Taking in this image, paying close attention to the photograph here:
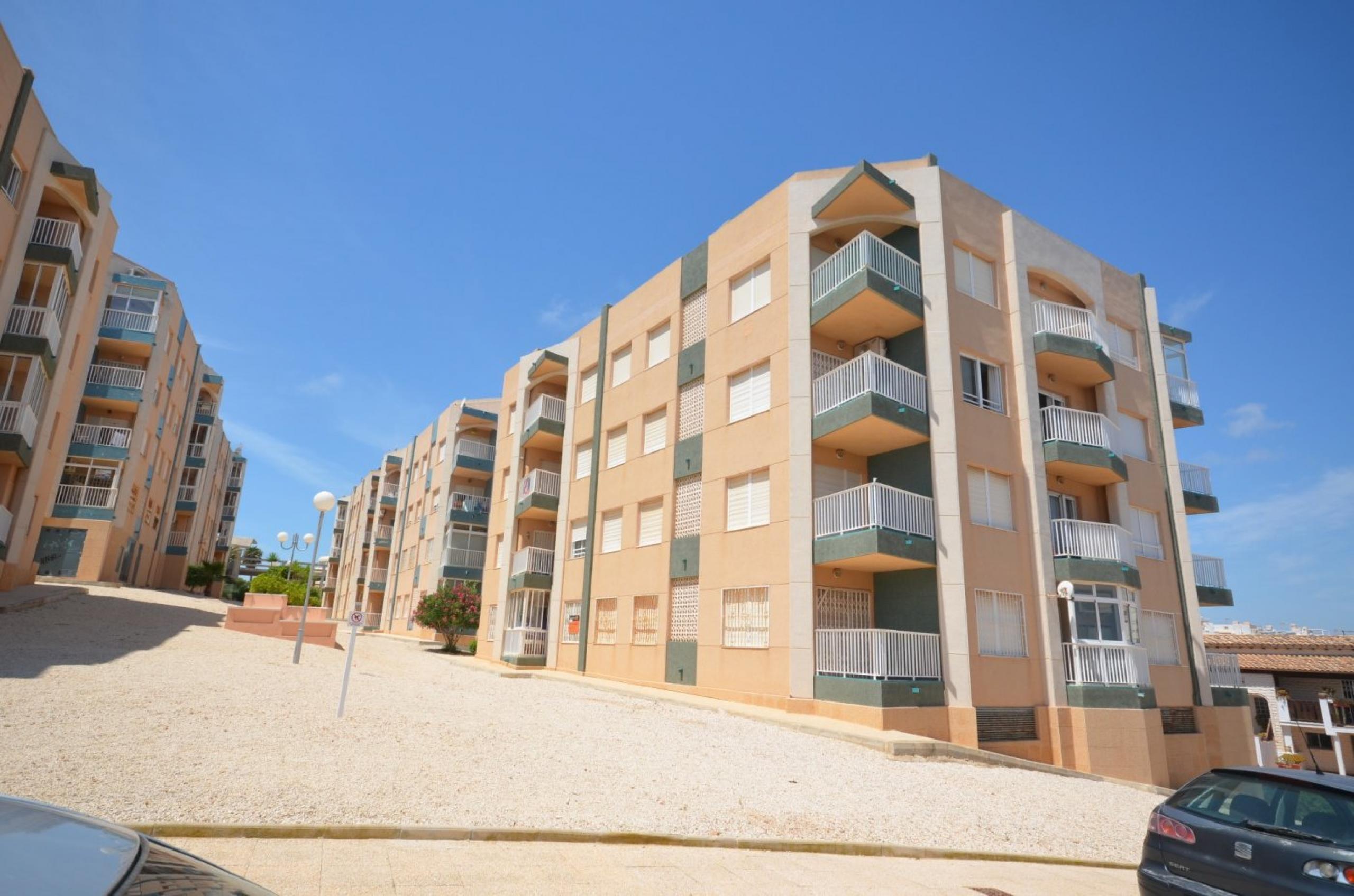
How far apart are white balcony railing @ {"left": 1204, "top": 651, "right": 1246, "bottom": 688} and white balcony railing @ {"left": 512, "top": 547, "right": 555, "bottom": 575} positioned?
2189cm

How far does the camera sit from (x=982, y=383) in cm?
1898

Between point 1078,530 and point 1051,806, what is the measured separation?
979 cm

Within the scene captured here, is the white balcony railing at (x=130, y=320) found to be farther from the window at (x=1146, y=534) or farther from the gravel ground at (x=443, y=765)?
the window at (x=1146, y=534)

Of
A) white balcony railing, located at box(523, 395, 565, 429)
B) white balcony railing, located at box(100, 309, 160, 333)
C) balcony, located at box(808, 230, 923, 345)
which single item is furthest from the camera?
white balcony railing, located at box(100, 309, 160, 333)

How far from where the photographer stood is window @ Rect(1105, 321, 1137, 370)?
74.1 feet

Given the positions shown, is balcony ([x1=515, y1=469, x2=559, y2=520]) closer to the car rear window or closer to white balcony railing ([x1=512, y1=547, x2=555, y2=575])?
white balcony railing ([x1=512, y1=547, x2=555, y2=575])

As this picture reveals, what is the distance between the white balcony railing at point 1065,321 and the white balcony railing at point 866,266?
4250 millimetres

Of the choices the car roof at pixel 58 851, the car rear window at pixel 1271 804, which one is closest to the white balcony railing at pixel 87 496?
the car roof at pixel 58 851

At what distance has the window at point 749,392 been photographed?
19.5 m

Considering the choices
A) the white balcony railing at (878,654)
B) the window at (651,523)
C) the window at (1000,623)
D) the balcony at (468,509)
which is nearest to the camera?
the white balcony railing at (878,654)

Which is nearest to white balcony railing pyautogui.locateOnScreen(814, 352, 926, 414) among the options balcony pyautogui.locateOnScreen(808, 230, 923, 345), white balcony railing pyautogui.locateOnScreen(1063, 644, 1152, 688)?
balcony pyautogui.locateOnScreen(808, 230, 923, 345)

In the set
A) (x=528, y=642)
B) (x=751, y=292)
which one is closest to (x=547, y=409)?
(x=528, y=642)

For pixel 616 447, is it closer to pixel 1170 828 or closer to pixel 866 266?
pixel 866 266

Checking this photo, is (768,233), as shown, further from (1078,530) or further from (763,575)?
(1078,530)
